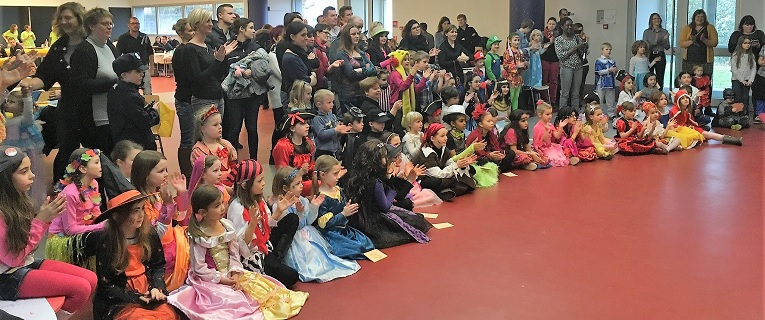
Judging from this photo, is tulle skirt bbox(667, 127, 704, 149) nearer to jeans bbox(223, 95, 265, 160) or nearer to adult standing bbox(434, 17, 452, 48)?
adult standing bbox(434, 17, 452, 48)

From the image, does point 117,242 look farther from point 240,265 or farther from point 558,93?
point 558,93

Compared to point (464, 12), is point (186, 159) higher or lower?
lower

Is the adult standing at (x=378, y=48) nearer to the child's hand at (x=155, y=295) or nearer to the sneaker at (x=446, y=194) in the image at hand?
the sneaker at (x=446, y=194)

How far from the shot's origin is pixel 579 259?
459cm

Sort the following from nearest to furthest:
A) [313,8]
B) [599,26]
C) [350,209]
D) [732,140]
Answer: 1. [350,209]
2. [732,140]
3. [599,26]
4. [313,8]

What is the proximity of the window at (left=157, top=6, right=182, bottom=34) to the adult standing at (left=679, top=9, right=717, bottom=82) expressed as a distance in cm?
1694

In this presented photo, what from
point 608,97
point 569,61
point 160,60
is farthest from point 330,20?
point 160,60

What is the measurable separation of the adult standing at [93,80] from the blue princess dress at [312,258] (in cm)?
145

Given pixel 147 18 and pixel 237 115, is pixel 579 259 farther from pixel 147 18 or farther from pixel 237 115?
pixel 147 18

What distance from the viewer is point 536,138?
25.0 ft

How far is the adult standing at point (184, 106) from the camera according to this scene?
5.65 m

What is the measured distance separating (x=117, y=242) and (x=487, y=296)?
186 centimetres

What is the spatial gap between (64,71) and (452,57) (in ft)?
20.1

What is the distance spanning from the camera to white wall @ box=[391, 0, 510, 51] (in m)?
14.0
